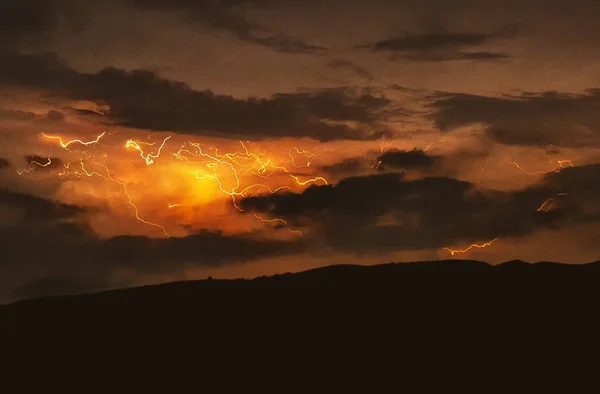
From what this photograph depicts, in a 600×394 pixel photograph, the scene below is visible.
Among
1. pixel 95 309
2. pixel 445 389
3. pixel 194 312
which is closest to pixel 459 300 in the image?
pixel 445 389

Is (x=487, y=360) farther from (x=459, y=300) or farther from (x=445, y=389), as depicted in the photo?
(x=459, y=300)

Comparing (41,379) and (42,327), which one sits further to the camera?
(42,327)

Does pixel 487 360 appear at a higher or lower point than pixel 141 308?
lower

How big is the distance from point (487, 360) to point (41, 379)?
16.3 m

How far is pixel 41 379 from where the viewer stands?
3450 cm

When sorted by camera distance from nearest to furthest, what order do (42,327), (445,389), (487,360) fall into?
1. (445,389)
2. (487,360)
3. (42,327)

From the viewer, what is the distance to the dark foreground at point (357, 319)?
33.6 m

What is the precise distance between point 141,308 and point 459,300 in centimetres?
1415

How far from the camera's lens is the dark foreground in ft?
110

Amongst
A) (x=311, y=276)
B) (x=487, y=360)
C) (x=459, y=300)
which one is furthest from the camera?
(x=311, y=276)

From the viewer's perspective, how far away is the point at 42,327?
4112cm

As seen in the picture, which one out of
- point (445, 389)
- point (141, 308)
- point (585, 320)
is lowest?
point (445, 389)

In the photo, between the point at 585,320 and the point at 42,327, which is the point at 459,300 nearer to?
the point at 585,320

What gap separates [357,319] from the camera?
37094 mm
